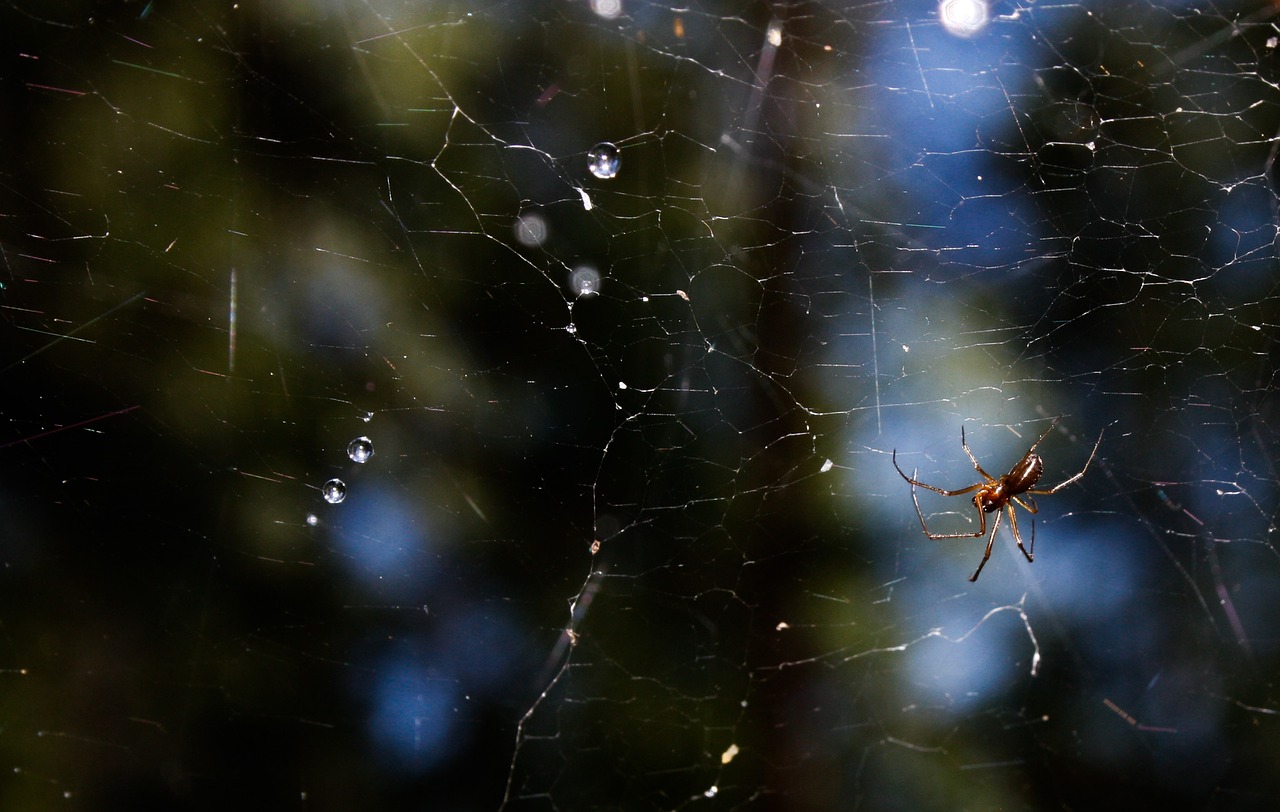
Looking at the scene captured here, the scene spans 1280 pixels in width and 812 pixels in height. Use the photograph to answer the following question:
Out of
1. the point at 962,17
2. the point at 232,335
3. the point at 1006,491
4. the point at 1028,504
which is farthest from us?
the point at 1028,504

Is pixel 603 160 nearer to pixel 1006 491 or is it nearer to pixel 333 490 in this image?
pixel 333 490

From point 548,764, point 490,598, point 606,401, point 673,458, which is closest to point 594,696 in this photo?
point 548,764

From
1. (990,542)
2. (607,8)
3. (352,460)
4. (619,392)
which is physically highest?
(607,8)

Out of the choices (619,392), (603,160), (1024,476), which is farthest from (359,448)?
(1024,476)

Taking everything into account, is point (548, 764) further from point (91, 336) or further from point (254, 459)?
point (91, 336)

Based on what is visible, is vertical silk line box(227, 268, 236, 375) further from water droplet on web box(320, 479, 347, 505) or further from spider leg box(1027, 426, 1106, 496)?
spider leg box(1027, 426, 1106, 496)

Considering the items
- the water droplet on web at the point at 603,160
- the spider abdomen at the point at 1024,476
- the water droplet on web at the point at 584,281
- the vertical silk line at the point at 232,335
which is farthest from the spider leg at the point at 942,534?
the vertical silk line at the point at 232,335

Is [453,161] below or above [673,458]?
above
